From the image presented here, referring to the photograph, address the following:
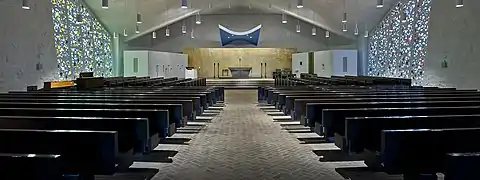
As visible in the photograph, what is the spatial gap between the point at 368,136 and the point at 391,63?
16320 millimetres

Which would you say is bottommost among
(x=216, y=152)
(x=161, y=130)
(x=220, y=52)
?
(x=216, y=152)

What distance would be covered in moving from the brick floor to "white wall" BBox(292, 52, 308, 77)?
1850 centimetres

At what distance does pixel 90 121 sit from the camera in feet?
12.1

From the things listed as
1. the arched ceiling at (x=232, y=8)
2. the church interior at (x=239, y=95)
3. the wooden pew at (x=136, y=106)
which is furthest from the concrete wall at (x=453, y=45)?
the wooden pew at (x=136, y=106)

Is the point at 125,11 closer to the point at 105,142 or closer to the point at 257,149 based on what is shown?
the point at 257,149

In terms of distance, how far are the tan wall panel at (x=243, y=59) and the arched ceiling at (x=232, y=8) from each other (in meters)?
4.39

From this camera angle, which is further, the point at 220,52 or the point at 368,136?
the point at 220,52

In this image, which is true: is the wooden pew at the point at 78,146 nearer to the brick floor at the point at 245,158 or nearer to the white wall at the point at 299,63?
the brick floor at the point at 245,158

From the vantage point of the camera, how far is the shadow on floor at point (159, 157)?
4.76 m

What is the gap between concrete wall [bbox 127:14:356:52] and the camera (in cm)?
2630

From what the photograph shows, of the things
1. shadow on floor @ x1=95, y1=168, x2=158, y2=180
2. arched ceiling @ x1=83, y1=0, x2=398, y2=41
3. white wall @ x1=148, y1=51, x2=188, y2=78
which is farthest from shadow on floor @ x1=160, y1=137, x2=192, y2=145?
white wall @ x1=148, y1=51, x2=188, y2=78

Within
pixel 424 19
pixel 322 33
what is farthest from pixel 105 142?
pixel 322 33

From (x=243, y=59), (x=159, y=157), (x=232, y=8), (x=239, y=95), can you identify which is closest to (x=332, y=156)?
(x=159, y=157)

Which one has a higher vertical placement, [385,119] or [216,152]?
[385,119]
